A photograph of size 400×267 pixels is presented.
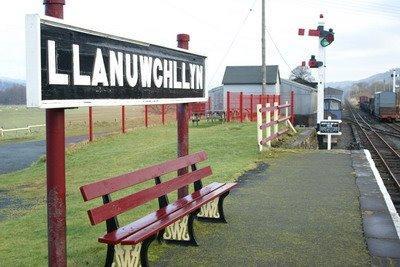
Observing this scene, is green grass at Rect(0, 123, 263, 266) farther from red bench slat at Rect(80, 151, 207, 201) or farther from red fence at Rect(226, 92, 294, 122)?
red fence at Rect(226, 92, 294, 122)

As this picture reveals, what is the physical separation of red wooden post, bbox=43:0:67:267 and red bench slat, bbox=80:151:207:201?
12.1 inches

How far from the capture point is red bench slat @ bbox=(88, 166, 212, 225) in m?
3.95

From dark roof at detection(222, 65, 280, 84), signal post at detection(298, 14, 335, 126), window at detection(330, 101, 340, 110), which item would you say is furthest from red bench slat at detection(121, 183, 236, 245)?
dark roof at detection(222, 65, 280, 84)

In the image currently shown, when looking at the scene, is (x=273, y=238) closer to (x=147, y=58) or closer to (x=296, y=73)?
(x=147, y=58)

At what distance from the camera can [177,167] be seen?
224 inches

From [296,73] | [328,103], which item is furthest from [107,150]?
[296,73]

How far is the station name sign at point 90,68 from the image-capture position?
3.11m

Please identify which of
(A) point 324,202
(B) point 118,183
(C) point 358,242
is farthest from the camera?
(A) point 324,202

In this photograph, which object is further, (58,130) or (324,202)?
(324,202)

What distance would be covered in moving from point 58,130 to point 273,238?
3.07m

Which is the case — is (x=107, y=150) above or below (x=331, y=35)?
below

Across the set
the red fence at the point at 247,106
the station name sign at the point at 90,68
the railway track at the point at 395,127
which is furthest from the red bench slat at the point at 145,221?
the railway track at the point at 395,127

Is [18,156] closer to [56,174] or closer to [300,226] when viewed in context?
[300,226]

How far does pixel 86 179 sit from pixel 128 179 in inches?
302
